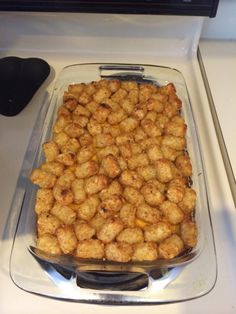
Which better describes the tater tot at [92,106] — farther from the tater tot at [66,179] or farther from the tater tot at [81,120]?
the tater tot at [66,179]

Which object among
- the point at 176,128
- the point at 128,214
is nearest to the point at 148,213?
the point at 128,214

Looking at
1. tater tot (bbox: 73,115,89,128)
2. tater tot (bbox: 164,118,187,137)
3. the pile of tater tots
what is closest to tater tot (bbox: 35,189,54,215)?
the pile of tater tots

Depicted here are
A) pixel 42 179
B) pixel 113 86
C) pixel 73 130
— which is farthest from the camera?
pixel 113 86

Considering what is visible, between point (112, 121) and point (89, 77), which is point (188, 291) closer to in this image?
Result: point (112, 121)

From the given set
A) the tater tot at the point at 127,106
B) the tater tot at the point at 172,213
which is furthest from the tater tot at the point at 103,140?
the tater tot at the point at 172,213

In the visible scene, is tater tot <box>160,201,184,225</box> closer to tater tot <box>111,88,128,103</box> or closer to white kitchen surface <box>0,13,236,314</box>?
white kitchen surface <box>0,13,236,314</box>

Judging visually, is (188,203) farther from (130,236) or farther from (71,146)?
(71,146)
